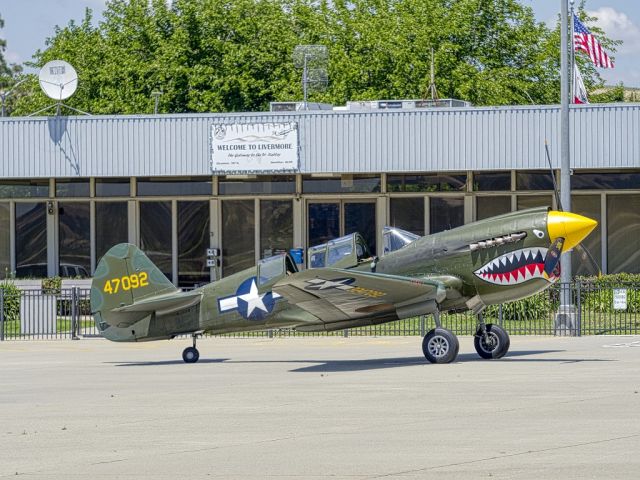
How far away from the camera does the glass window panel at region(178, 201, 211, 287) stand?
3475cm

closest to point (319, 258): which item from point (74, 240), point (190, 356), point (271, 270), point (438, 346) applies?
point (271, 270)

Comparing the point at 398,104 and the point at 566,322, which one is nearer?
the point at 566,322

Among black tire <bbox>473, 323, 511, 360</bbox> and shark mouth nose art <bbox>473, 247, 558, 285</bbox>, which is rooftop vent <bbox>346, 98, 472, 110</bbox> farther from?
shark mouth nose art <bbox>473, 247, 558, 285</bbox>

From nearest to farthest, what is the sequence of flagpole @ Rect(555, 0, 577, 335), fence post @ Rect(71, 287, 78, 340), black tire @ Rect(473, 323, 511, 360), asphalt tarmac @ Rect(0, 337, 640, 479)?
asphalt tarmac @ Rect(0, 337, 640, 479) < black tire @ Rect(473, 323, 511, 360) < flagpole @ Rect(555, 0, 577, 335) < fence post @ Rect(71, 287, 78, 340)

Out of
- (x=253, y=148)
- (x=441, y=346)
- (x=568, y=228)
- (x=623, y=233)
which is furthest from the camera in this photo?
(x=623, y=233)

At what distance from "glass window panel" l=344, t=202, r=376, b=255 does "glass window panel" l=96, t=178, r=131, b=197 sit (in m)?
6.63

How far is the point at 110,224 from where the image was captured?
115 feet

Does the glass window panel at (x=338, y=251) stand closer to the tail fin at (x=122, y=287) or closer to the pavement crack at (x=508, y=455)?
the tail fin at (x=122, y=287)

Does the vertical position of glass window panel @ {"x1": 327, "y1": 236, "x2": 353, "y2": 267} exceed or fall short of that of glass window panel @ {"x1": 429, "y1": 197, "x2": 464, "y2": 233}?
it falls short

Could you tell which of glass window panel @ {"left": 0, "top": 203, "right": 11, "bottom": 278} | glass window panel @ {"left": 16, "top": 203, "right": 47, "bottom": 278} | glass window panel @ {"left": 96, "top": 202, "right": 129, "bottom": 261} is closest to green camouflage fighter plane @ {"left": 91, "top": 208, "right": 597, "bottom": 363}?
glass window panel @ {"left": 96, "top": 202, "right": 129, "bottom": 261}

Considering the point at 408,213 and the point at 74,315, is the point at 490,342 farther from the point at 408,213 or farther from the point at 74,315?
the point at 408,213

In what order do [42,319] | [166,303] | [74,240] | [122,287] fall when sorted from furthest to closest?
[74,240], [42,319], [122,287], [166,303]

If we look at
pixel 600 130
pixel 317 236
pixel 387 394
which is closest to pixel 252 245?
pixel 317 236

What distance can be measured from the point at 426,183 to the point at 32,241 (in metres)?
11.8
